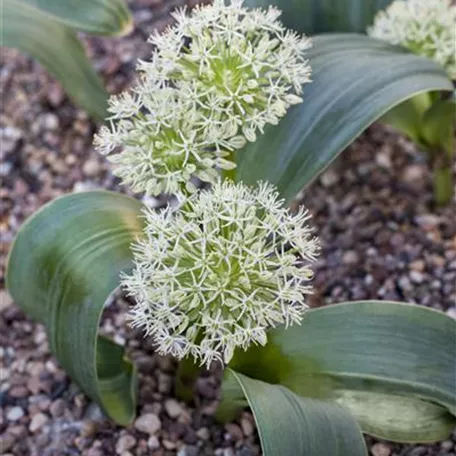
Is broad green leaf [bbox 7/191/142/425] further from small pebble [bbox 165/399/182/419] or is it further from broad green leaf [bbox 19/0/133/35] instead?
broad green leaf [bbox 19/0/133/35]

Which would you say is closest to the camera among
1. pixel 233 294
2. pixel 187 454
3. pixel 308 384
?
pixel 233 294

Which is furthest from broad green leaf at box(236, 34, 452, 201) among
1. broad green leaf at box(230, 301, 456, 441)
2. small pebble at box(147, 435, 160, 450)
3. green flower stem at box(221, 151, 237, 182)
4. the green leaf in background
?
small pebble at box(147, 435, 160, 450)

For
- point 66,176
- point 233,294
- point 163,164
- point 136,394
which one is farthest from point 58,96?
point 233,294

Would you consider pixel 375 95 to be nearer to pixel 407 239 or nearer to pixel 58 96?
pixel 407 239

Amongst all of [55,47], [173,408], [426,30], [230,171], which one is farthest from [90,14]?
[173,408]

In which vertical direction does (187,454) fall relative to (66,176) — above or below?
below
